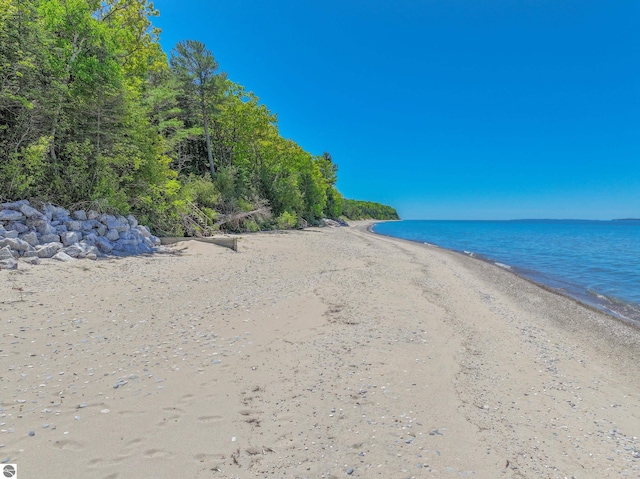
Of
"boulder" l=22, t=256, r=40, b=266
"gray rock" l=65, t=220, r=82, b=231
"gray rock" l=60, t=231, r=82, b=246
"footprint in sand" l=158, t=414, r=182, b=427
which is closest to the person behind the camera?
"footprint in sand" l=158, t=414, r=182, b=427

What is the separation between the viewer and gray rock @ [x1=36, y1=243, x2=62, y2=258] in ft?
30.8

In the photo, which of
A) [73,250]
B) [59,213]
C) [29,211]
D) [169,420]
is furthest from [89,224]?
[169,420]

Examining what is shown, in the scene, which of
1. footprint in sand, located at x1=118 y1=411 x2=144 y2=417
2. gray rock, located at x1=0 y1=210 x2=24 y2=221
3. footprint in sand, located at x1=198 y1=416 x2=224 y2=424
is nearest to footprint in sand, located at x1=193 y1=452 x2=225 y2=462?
footprint in sand, located at x1=198 y1=416 x2=224 y2=424

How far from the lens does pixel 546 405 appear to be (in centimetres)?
462

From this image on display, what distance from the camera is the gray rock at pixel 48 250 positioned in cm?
939

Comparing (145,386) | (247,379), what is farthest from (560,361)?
(145,386)

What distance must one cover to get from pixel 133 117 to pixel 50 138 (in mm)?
3687

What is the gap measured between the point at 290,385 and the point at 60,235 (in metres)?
10.4

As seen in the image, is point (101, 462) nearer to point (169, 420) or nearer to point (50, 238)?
point (169, 420)

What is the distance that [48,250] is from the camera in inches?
374

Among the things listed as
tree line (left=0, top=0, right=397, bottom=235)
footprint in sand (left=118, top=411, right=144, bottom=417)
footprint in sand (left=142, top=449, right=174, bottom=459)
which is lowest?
footprint in sand (left=142, top=449, right=174, bottom=459)

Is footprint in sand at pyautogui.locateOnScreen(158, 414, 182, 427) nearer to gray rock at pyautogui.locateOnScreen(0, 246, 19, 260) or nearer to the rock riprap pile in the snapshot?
the rock riprap pile

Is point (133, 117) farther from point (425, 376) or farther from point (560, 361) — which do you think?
point (560, 361)

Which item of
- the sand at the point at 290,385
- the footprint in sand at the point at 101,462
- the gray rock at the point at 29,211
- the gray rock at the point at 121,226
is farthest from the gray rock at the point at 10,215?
the footprint in sand at the point at 101,462
